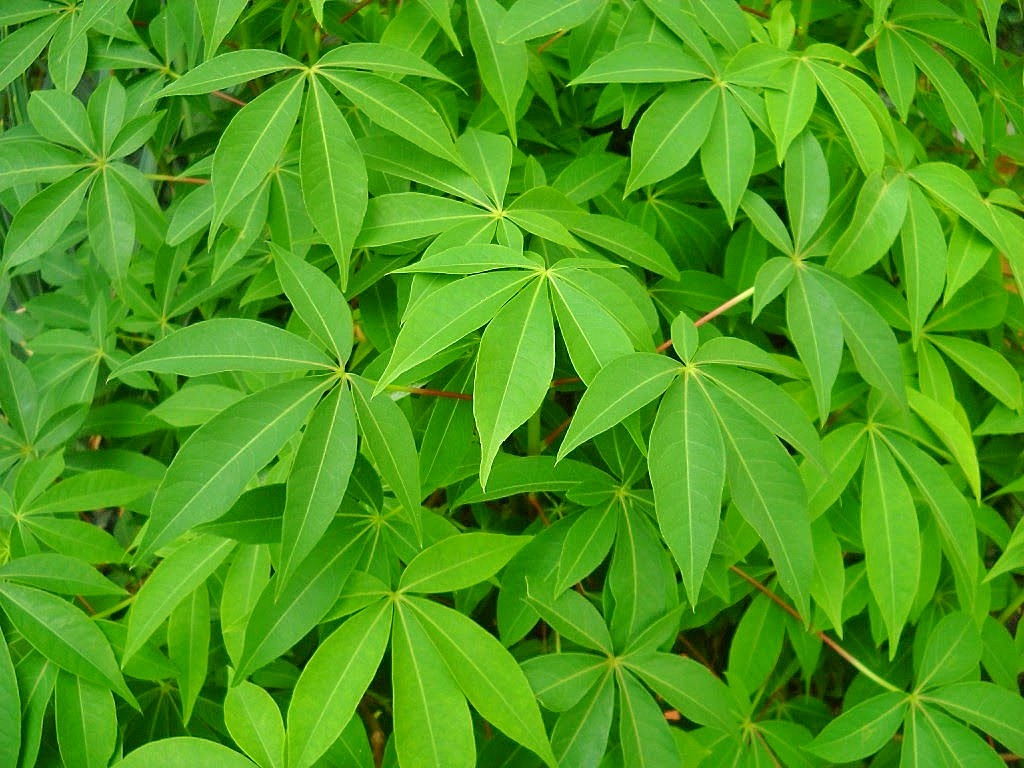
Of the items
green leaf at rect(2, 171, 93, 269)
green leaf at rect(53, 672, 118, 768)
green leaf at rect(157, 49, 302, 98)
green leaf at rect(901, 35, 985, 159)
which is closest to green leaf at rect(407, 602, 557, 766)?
green leaf at rect(53, 672, 118, 768)

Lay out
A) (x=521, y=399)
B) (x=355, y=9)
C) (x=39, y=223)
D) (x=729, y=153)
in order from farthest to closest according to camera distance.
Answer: (x=355, y=9)
(x=39, y=223)
(x=729, y=153)
(x=521, y=399)

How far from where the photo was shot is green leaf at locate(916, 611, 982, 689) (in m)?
0.95

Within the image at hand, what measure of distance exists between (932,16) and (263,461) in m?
0.88

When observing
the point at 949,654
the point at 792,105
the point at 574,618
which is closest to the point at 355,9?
the point at 792,105

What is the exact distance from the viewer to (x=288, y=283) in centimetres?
78

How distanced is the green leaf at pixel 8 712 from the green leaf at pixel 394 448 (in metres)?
0.41

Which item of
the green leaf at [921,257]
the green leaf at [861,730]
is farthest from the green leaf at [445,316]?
the green leaf at [861,730]

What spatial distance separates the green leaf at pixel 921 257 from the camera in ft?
3.00

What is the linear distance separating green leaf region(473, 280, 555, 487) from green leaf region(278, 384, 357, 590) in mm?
115

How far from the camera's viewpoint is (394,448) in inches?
28.8

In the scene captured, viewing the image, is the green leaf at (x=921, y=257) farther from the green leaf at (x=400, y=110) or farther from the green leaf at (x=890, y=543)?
the green leaf at (x=400, y=110)

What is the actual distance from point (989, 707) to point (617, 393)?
1.86ft

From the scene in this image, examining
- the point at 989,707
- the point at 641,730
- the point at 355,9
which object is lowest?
the point at 989,707

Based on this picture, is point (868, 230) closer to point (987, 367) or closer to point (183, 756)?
point (987, 367)
